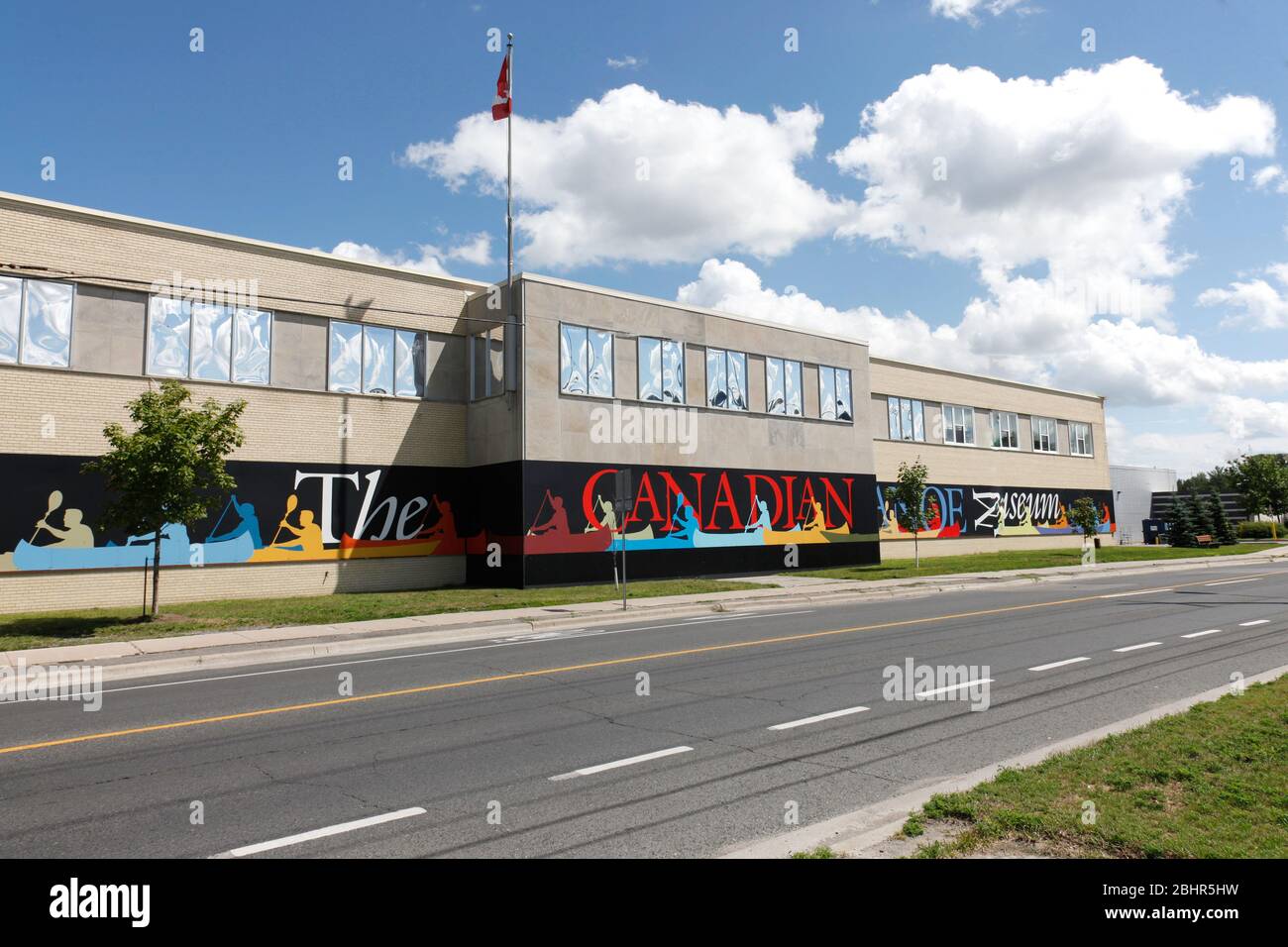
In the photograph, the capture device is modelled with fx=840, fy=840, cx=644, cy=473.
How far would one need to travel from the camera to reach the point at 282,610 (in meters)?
19.0

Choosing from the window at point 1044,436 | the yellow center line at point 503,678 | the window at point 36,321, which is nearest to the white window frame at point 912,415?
the window at point 1044,436

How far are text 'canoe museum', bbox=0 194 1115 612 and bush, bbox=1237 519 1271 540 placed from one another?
43942 millimetres

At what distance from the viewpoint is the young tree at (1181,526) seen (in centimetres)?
5193

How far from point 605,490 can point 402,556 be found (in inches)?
260

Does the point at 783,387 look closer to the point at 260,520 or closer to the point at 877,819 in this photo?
the point at 260,520

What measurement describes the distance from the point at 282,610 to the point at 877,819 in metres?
16.9

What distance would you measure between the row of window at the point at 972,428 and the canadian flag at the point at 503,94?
24.8 meters

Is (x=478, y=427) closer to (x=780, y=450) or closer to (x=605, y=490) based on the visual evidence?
(x=605, y=490)

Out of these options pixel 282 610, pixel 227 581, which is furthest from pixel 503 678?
pixel 227 581

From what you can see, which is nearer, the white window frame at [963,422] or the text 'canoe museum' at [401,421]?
the text 'canoe museum' at [401,421]

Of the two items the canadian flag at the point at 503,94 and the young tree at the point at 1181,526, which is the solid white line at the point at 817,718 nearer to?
the canadian flag at the point at 503,94

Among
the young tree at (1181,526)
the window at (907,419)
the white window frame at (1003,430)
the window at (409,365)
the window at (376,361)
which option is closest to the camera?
the window at (376,361)

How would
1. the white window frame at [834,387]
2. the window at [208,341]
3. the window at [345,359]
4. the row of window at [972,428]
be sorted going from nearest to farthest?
the window at [208,341]
the window at [345,359]
the white window frame at [834,387]
the row of window at [972,428]
